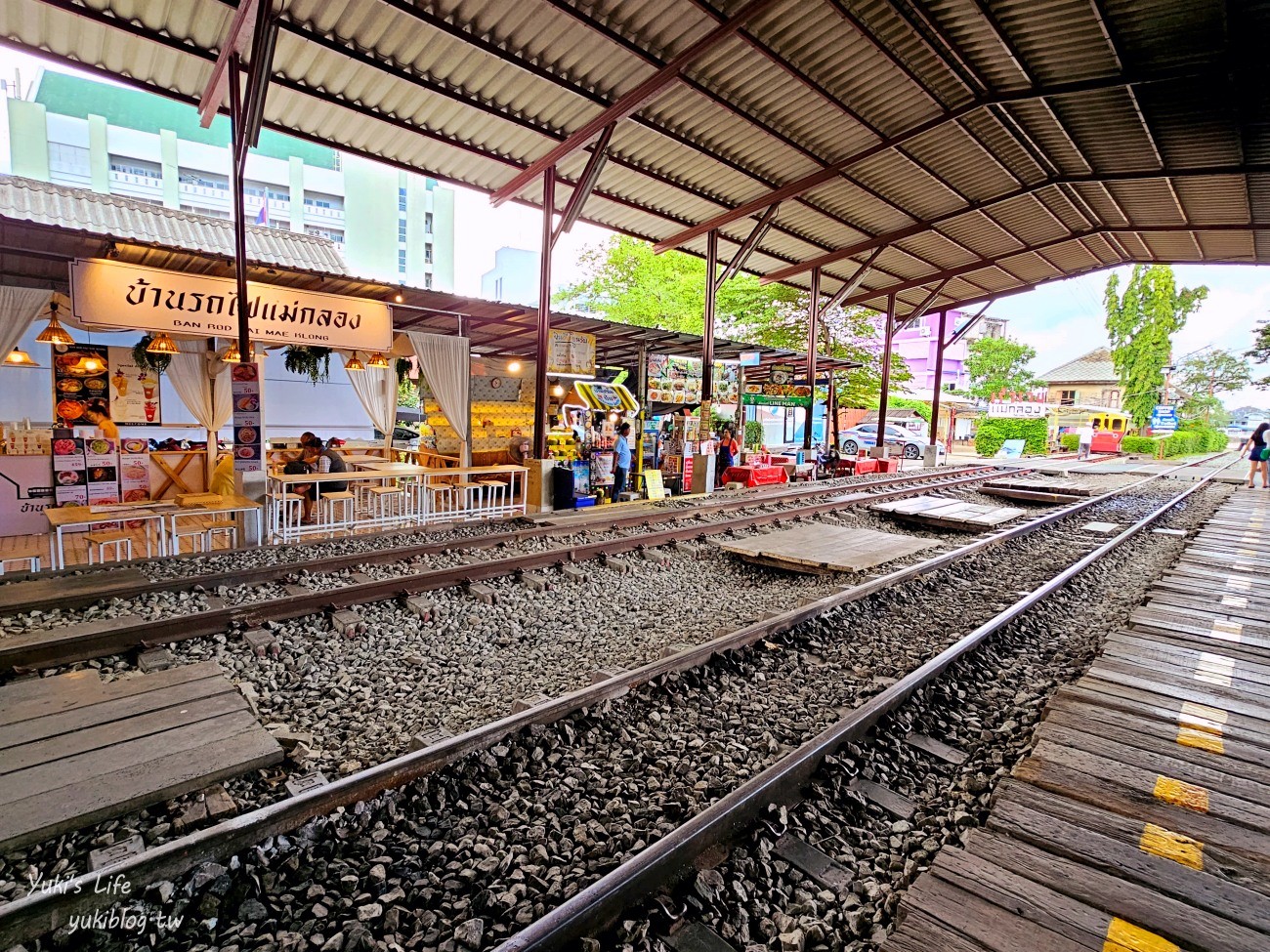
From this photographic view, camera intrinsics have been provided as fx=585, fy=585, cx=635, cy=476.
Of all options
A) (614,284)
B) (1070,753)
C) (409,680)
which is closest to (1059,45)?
(1070,753)

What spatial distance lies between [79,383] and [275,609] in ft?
32.0

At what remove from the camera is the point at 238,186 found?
7.88 meters

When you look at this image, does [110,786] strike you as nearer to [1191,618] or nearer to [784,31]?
[1191,618]

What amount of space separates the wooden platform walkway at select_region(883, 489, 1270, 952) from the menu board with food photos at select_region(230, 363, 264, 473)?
1039 centimetres

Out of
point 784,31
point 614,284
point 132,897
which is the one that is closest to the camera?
point 132,897

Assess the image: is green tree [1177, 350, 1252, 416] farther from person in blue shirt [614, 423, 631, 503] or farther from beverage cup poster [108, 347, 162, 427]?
beverage cup poster [108, 347, 162, 427]

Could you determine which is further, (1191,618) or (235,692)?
(1191,618)

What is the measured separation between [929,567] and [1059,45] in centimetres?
879

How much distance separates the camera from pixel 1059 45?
30.2 feet

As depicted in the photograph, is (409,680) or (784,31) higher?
Answer: (784,31)

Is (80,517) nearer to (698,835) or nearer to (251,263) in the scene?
(251,263)

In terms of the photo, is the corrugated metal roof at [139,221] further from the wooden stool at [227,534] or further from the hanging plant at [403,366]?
the wooden stool at [227,534]

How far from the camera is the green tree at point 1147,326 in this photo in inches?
1396

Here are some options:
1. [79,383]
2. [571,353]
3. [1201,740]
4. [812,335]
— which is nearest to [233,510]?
[79,383]
